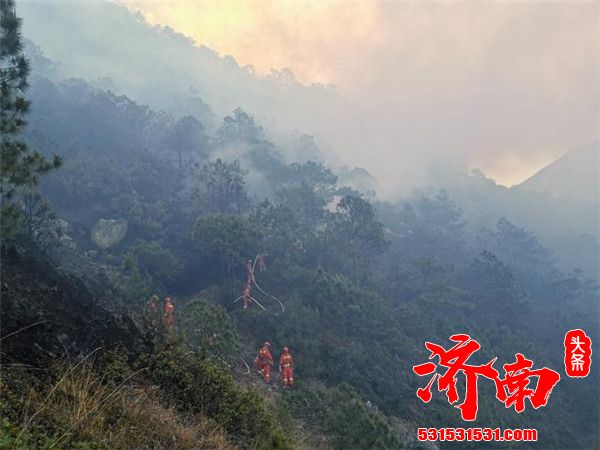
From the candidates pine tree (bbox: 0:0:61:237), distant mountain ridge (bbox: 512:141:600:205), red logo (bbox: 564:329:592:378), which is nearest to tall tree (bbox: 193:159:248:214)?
pine tree (bbox: 0:0:61:237)

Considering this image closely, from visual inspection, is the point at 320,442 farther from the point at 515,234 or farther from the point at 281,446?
the point at 515,234

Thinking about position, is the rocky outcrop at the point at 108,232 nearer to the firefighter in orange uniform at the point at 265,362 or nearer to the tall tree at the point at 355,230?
the tall tree at the point at 355,230

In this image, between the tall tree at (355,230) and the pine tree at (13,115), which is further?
the tall tree at (355,230)

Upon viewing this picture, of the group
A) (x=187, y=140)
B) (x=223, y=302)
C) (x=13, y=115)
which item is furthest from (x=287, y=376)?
(x=187, y=140)

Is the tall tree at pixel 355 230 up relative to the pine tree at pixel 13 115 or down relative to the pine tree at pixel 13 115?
up

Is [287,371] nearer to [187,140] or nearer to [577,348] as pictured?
[577,348]

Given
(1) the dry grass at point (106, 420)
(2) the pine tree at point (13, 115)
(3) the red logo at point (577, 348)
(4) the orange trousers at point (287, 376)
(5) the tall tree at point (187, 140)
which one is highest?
(5) the tall tree at point (187, 140)

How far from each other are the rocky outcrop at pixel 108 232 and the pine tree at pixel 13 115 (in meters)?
20.0

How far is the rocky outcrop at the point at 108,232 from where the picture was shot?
98.9 ft

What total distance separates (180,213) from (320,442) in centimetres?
2781

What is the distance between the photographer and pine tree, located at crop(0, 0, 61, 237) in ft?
34.8

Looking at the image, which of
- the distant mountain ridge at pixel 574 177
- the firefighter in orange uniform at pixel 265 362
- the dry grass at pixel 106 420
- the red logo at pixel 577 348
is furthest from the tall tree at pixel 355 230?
the distant mountain ridge at pixel 574 177

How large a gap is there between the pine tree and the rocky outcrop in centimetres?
2002

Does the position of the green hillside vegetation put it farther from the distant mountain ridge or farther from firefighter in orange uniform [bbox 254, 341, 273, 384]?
the distant mountain ridge
